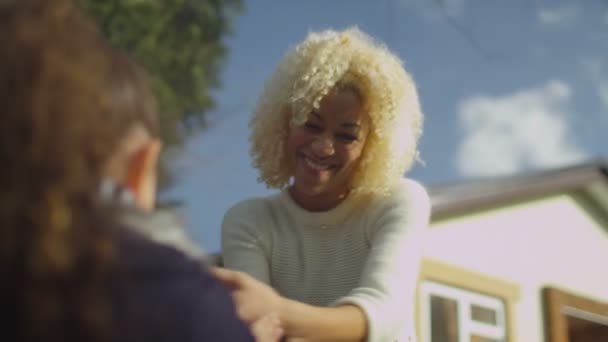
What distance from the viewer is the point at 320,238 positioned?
281 cm

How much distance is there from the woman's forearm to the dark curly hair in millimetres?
936

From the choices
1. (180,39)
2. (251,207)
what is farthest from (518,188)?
(251,207)

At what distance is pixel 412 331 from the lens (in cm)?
273

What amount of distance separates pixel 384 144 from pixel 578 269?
9137 millimetres

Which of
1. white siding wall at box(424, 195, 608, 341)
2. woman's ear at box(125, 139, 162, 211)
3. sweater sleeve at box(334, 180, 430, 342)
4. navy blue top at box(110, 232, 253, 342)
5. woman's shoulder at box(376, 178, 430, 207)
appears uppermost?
white siding wall at box(424, 195, 608, 341)

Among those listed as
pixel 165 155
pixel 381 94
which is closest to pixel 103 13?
pixel 381 94

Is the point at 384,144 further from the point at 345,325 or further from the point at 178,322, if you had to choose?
the point at 178,322

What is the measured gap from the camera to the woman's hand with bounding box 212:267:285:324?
1.90 metres

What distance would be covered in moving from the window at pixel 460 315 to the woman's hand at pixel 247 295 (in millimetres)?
7100

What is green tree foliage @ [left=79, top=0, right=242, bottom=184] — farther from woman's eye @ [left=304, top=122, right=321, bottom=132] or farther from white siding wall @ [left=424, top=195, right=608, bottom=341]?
woman's eye @ [left=304, top=122, right=321, bottom=132]

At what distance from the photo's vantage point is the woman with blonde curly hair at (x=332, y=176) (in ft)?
8.96

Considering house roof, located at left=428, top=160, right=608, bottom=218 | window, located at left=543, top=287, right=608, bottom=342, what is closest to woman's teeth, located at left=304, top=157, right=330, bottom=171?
house roof, located at left=428, top=160, right=608, bottom=218

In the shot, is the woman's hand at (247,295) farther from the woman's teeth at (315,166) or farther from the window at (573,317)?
the window at (573,317)

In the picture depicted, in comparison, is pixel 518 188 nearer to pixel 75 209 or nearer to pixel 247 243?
pixel 247 243
